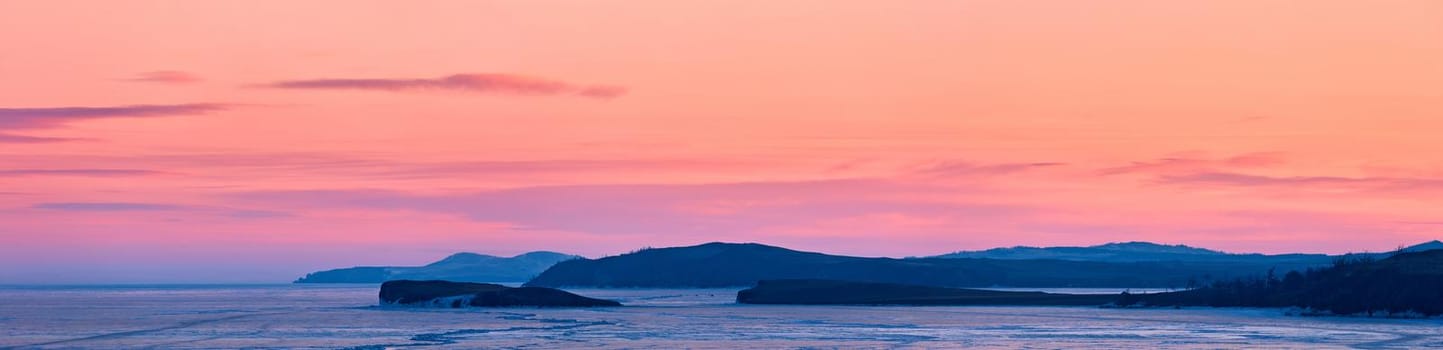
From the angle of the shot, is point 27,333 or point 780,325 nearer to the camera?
point 27,333

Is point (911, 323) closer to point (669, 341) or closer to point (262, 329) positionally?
point (669, 341)

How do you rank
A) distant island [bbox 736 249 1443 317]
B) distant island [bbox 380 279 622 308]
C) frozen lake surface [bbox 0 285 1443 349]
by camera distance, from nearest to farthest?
frozen lake surface [bbox 0 285 1443 349]
distant island [bbox 736 249 1443 317]
distant island [bbox 380 279 622 308]

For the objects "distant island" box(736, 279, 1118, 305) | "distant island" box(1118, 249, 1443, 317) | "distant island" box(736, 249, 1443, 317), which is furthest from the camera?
"distant island" box(736, 279, 1118, 305)

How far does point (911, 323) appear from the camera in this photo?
11156cm

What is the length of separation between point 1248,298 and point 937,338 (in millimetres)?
77948

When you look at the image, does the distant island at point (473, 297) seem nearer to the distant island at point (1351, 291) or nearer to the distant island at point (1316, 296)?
the distant island at point (1316, 296)

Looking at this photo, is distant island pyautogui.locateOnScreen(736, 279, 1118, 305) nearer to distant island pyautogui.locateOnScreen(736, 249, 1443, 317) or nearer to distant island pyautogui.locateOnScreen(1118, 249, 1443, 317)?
distant island pyautogui.locateOnScreen(736, 249, 1443, 317)

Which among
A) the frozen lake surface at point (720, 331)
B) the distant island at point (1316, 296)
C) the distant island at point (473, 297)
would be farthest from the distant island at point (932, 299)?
the frozen lake surface at point (720, 331)

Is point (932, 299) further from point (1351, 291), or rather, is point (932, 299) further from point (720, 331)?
point (720, 331)

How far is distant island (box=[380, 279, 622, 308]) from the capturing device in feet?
556

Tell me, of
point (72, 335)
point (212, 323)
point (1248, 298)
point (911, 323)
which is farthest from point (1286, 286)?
point (72, 335)

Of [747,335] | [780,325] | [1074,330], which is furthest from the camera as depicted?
[780,325]

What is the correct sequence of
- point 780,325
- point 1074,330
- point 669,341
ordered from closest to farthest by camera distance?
point 669,341 → point 1074,330 → point 780,325

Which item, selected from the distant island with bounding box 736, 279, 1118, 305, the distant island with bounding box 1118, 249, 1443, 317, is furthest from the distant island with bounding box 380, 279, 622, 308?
the distant island with bounding box 1118, 249, 1443, 317
